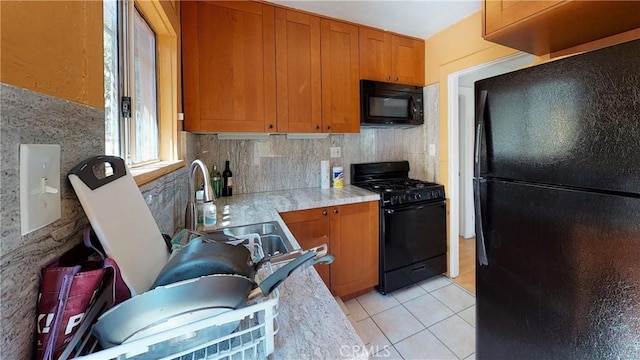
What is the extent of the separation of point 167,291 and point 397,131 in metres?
2.79

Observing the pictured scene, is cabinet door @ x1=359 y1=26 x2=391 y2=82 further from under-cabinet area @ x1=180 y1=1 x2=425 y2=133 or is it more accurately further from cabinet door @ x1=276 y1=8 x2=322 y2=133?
cabinet door @ x1=276 y1=8 x2=322 y2=133

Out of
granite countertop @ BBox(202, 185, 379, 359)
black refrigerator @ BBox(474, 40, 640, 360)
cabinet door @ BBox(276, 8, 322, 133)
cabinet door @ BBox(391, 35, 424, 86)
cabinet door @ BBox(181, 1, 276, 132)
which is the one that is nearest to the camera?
granite countertop @ BBox(202, 185, 379, 359)

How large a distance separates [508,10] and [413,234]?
1.65 metres

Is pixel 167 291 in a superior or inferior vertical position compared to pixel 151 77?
inferior

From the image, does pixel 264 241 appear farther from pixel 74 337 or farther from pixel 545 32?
pixel 545 32

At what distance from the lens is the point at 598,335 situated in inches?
37.0

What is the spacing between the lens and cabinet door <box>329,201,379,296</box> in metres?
2.07

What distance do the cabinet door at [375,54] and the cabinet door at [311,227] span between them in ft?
4.30

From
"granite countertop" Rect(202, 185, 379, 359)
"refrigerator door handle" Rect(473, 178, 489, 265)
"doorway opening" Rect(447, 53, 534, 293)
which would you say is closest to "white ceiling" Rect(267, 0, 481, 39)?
"doorway opening" Rect(447, 53, 534, 293)

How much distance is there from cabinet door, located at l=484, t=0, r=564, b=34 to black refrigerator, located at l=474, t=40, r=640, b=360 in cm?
34

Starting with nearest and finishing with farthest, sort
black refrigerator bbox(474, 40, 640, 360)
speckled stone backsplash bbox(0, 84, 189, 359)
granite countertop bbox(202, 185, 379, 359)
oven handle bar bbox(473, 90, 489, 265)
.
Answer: speckled stone backsplash bbox(0, 84, 189, 359) → granite countertop bbox(202, 185, 379, 359) → black refrigerator bbox(474, 40, 640, 360) → oven handle bar bbox(473, 90, 489, 265)

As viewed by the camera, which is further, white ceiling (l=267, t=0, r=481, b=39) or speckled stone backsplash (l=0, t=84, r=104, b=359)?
white ceiling (l=267, t=0, r=481, b=39)

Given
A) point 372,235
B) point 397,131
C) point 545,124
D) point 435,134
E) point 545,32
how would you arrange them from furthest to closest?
1. point 397,131
2. point 435,134
3. point 372,235
4. point 545,32
5. point 545,124

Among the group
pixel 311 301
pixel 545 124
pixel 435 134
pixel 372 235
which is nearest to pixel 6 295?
pixel 311 301
